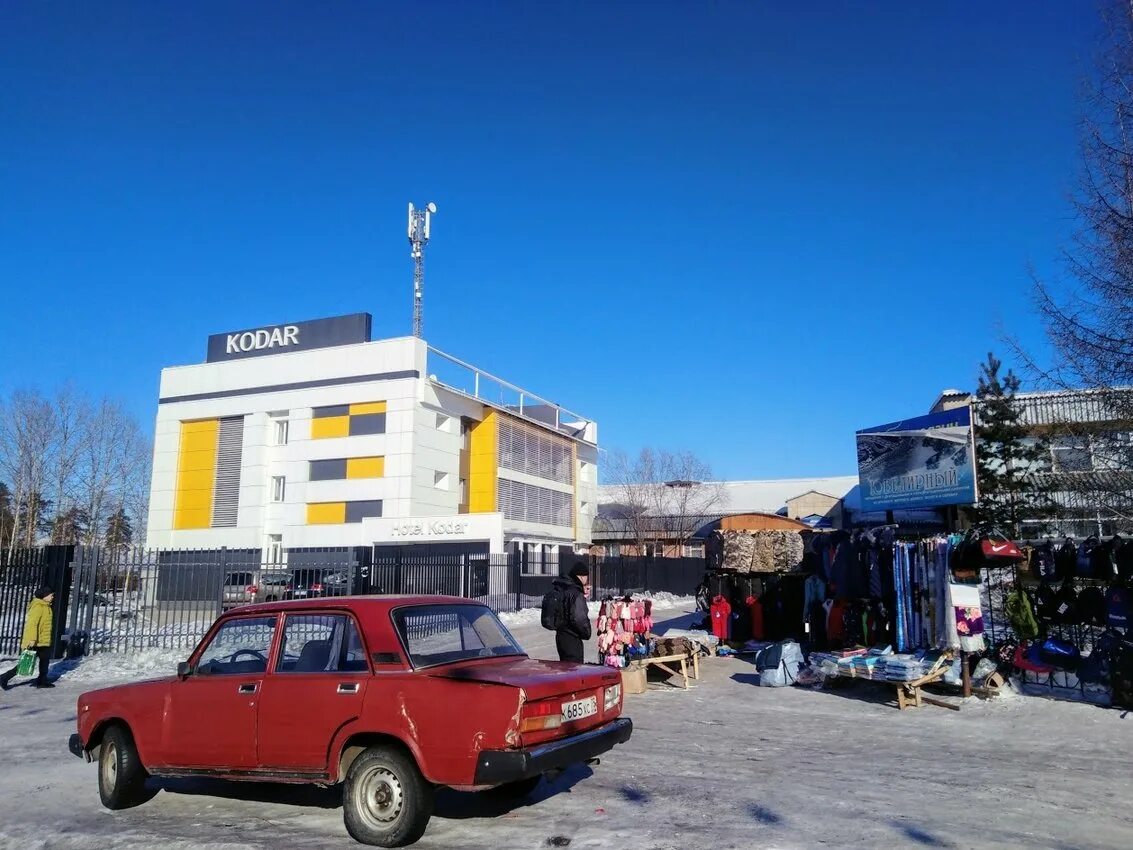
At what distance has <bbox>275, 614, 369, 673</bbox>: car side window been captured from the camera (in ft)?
19.5

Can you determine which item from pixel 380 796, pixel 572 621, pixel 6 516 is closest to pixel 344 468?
pixel 6 516

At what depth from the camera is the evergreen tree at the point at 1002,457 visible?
28.5 metres

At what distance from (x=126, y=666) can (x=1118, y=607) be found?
16.8 meters

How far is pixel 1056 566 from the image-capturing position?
38.3 ft

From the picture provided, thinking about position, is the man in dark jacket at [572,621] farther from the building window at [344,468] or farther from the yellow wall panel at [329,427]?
the yellow wall panel at [329,427]

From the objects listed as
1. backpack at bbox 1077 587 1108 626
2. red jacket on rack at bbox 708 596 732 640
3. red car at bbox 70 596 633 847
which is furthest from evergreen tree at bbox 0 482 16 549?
backpack at bbox 1077 587 1108 626

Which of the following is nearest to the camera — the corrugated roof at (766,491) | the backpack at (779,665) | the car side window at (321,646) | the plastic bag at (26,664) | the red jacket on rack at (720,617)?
the car side window at (321,646)

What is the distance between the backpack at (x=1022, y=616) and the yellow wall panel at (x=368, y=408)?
35252 mm

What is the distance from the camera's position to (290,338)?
4709 centimetres

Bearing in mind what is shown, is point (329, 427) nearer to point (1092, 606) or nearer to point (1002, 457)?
point (1002, 457)

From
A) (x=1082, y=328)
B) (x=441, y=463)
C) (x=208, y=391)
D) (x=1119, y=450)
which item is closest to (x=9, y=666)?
(x=1082, y=328)

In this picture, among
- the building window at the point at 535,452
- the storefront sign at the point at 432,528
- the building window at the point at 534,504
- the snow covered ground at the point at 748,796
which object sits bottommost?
the snow covered ground at the point at 748,796

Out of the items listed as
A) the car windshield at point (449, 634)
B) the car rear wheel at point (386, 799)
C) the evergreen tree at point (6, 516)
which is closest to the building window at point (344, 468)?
the evergreen tree at point (6, 516)

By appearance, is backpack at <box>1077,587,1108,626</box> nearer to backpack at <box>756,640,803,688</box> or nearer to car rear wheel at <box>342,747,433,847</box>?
backpack at <box>756,640,803,688</box>
